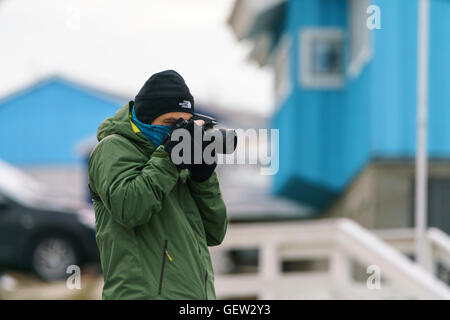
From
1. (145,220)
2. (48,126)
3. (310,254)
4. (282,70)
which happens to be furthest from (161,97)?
(48,126)

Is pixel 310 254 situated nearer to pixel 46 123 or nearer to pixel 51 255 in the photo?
pixel 51 255

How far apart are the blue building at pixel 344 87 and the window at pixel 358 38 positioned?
0.6 inches

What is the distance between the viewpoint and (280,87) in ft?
51.1

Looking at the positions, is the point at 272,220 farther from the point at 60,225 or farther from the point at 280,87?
the point at 60,225

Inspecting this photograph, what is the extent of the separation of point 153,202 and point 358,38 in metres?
10.4

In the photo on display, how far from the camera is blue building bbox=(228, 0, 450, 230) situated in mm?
11367

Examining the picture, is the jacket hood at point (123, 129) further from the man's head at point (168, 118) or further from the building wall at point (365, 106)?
the building wall at point (365, 106)

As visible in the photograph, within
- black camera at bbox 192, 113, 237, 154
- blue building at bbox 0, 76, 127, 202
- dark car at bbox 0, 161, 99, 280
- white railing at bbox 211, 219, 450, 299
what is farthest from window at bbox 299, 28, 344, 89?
blue building at bbox 0, 76, 127, 202

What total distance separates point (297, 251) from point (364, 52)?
4537 millimetres

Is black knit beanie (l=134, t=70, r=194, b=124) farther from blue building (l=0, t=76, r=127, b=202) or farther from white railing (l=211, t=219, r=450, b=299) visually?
blue building (l=0, t=76, r=127, b=202)

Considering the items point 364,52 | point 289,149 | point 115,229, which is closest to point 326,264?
point 289,149

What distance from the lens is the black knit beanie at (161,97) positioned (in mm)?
2643

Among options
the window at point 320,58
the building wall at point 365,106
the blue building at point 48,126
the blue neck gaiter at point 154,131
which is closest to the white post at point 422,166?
the building wall at point 365,106

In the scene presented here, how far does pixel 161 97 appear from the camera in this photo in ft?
8.67
